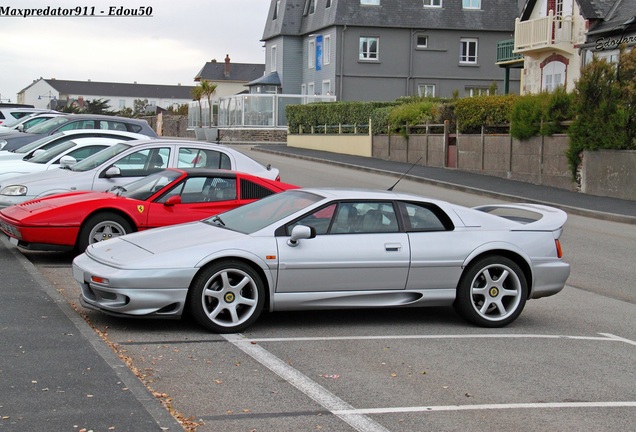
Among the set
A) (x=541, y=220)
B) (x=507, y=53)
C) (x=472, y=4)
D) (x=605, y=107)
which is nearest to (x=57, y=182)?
(x=541, y=220)

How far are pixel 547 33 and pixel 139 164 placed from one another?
2837 cm

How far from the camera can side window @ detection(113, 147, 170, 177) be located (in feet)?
45.8

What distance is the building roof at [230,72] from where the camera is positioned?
11356cm

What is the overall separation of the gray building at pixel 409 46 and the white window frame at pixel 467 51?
0.20 ft

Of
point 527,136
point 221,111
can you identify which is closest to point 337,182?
point 527,136

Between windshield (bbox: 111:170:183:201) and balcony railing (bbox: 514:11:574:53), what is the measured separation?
2899 centimetres

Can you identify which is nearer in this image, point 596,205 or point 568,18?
point 596,205

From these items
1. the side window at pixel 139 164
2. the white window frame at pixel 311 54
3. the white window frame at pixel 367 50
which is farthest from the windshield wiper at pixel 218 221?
the white window frame at pixel 311 54

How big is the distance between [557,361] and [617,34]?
2965 centimetres

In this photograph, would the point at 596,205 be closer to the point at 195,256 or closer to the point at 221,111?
the point at 195,256

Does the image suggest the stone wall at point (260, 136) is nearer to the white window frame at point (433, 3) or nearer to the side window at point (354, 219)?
the white window frame at point (433, 3)

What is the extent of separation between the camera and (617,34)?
3475 cm

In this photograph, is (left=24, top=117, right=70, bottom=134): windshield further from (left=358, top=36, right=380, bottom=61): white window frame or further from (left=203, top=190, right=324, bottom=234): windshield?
(left=358, top=36, right=380, bottom=61): white window frame

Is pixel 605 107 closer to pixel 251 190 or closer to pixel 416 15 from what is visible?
pixel 251 190
